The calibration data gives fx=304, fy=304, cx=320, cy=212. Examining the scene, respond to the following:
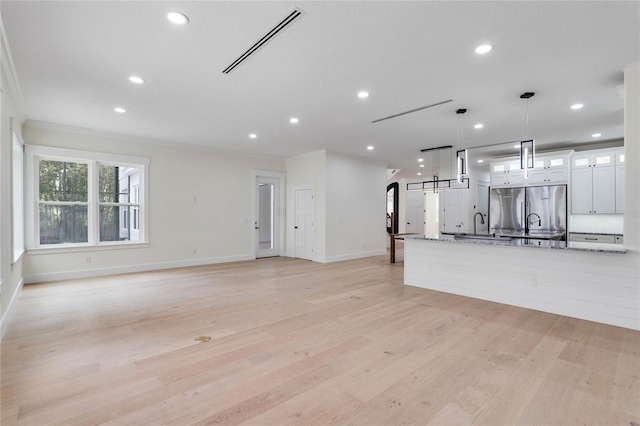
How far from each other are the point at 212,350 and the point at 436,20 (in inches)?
136

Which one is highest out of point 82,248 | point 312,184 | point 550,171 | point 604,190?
point 550,171

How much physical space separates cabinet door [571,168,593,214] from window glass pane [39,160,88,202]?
9819 millimetres

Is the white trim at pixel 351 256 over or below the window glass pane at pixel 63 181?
below

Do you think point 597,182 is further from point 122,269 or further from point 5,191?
point 122,269

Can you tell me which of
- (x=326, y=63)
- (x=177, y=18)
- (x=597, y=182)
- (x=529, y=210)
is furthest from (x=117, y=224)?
(x=597, y=182)

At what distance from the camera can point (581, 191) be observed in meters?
6.23

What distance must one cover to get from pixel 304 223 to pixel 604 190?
6.44 metres

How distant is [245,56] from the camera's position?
3051mm

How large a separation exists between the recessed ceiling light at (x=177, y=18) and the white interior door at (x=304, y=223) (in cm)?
561

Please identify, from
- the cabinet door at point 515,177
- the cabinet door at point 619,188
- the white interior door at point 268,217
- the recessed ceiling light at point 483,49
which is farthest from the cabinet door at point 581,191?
the white interior door at point 268,217

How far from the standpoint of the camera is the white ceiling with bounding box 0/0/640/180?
94.4 inches

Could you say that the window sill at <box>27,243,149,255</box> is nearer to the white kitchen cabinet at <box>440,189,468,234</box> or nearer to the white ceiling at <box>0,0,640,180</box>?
the white ceiling at <box>0,0,640,180</box>

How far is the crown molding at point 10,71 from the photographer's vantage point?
108 inches

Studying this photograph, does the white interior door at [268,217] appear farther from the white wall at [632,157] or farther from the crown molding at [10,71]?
the white wall at [632,157]
